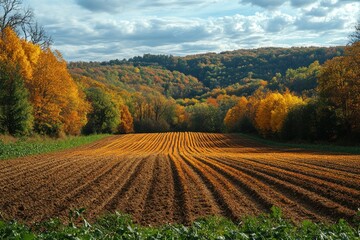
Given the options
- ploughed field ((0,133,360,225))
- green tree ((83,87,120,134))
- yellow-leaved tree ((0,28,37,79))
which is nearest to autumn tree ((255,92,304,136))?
green tree ((83,87,120,134))

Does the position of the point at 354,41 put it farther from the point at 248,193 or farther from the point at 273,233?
the point at 273,233

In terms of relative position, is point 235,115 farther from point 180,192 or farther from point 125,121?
point 180,192

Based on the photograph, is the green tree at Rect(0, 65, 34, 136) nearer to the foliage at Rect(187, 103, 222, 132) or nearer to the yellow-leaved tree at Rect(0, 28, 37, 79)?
the yellow-leaved tree at Rect(0, 28, 37, 79)

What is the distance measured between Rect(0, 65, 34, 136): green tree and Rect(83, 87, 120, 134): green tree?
3675cm

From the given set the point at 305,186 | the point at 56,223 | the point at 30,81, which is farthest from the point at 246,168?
the point at 30,81

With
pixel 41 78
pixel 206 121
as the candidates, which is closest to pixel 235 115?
pixel 206 121

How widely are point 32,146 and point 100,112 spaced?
4184 centimetres

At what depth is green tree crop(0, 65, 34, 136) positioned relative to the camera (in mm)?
39562

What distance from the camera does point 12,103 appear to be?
131 feet

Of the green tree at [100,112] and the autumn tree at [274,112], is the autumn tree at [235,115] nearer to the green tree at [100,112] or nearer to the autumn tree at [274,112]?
the autumn tree at [274,112]

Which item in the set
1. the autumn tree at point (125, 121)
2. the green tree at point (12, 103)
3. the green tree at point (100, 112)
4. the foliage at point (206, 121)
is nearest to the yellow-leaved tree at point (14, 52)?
the green tree at point (12, 103)

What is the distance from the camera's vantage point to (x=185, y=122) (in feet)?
391

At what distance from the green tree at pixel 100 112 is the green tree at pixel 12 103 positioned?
36.7 m

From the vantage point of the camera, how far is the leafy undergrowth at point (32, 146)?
32.7 meters
